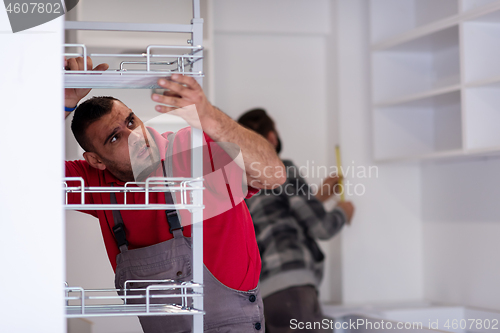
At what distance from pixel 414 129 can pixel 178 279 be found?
1831 mm

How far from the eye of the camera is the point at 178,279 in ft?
3.59

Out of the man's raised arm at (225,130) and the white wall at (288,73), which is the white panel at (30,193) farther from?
the white wall at (288,73)

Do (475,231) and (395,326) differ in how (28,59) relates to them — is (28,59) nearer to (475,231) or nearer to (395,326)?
(395,326)

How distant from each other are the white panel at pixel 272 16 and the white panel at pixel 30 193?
2073mm

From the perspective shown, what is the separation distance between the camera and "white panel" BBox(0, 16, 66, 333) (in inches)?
22.8

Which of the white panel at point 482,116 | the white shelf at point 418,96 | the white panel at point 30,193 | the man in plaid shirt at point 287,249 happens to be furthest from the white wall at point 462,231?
the white panel at point 30,193

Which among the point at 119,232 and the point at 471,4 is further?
the point at 471,4

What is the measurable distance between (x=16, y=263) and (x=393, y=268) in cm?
239

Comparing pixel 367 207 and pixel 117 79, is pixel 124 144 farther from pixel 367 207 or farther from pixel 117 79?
pixel 367 207

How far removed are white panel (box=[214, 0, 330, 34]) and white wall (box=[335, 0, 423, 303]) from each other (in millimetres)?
107

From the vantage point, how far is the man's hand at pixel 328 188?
102 inches

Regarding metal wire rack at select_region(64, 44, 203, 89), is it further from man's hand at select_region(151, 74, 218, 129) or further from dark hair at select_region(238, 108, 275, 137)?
dark hair at select_region(238, 108, 275, 137)

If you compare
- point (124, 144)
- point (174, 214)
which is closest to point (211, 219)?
point (174, 214)

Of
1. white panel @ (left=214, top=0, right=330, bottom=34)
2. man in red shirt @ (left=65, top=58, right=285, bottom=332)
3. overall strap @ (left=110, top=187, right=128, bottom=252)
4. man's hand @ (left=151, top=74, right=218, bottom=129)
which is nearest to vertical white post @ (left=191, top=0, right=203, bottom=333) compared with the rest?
man's hand @ (left=151, top=74, right=218, bottom=129)
